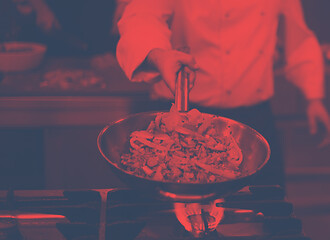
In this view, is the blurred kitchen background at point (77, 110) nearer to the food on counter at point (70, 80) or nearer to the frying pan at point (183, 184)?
the food on counter at point (70, 80)

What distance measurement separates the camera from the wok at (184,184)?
646 mm

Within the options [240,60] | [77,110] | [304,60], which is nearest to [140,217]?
[240,60]

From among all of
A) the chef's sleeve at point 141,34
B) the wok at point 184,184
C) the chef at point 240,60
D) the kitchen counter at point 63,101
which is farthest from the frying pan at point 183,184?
the kitchen counter at point 63,101

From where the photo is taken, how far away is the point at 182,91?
2.58ft

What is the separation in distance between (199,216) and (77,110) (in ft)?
3.13

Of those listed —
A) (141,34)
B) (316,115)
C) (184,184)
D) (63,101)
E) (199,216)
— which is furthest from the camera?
(63,101)

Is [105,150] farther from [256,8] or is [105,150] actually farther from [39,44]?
[39,44]

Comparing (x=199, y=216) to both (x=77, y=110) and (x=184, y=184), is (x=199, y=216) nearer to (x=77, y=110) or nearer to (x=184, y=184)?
(x=184, y=184)

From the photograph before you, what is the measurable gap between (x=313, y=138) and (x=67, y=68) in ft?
3.54

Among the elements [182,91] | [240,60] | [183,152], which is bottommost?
[183,152]

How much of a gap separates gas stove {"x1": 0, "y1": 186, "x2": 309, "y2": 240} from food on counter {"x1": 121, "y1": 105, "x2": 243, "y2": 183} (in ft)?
0.18

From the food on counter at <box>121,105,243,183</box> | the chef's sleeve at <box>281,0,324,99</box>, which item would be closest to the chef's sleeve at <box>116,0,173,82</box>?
the food on counter at <box>121,105,243,183</box>

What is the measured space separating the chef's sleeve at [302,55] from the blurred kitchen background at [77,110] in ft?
1.66

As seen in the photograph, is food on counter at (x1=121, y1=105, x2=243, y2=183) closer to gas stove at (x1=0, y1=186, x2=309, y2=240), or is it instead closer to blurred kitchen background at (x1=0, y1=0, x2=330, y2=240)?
gas stove at (x1=0, y1=186, x2=309, y2=240)
